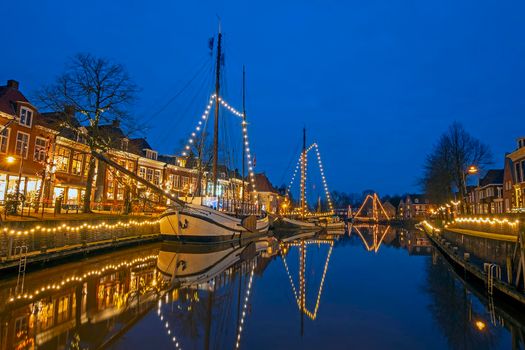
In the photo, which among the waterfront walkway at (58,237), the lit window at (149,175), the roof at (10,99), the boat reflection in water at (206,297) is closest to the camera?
the boat reflection in water at (206,297)

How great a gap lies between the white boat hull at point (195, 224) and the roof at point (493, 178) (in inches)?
1978

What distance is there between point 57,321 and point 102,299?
2288 mm

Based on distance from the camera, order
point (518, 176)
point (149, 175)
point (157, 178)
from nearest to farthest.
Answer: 1. point (518, 176)
2. point (149, 175)
3. point (157, 178)

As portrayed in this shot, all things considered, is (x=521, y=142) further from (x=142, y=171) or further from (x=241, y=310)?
(x=142, y=171)

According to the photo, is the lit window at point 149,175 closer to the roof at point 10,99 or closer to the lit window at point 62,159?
the lit window at point 62,159

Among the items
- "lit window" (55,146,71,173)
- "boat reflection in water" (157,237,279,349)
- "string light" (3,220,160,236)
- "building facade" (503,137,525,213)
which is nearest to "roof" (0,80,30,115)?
"lit window" (55,146,71,173)

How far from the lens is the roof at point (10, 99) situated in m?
30.9

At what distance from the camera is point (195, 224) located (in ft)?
88.0

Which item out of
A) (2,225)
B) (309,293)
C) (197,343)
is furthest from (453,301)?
(2,225)

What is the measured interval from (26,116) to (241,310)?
105ft

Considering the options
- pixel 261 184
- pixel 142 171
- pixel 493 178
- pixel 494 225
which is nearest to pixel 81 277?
pixel 494 225

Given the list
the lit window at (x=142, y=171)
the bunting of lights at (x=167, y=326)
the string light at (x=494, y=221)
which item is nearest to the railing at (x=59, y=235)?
the bunting of lights at (x=167, y=326)

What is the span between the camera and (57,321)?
8.93 meters

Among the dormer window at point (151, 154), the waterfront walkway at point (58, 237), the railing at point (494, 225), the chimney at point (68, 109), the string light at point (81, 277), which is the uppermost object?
the dormer window at point (151, 154)
